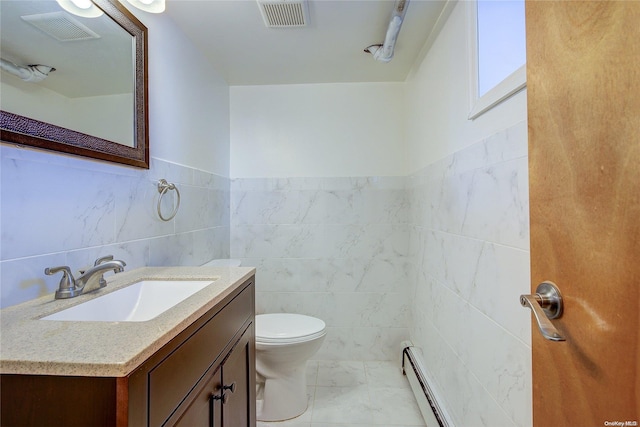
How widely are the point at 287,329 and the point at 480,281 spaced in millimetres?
1099

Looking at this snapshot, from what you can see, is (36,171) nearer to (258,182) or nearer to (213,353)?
(213,353)

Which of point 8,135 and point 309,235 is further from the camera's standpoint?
point 309,235

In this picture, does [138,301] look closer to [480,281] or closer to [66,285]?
[66,285]

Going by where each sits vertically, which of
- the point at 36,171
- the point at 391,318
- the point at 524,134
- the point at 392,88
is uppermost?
the point at 392,88

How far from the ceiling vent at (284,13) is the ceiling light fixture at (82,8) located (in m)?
0.67

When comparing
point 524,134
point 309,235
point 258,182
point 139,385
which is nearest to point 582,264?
point 524,134

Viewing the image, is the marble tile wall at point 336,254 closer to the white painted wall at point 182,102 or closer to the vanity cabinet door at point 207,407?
the white painted wall at point 182,102

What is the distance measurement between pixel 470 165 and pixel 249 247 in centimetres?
169

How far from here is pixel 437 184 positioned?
1630 mm

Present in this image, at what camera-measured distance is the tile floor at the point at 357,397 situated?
1621 millimetres

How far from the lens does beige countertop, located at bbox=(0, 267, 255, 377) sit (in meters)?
0.47

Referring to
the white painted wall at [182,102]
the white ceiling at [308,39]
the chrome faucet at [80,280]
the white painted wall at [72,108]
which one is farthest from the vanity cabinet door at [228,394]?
the white ceiling at [308,39]

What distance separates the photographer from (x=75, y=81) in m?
0.96

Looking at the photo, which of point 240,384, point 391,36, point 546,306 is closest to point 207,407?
point 240,384
